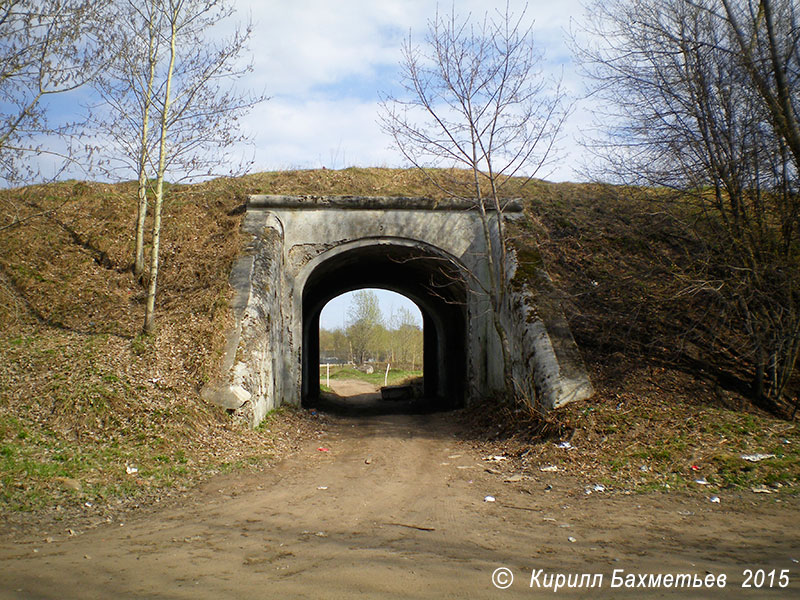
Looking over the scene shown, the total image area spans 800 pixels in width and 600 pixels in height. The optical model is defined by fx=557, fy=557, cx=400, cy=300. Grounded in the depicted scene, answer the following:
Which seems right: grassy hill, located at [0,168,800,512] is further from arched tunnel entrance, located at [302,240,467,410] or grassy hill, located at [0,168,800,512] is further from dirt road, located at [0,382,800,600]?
arched tunnel entrance, located at [302,240,467,410]

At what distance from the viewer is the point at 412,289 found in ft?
59.9

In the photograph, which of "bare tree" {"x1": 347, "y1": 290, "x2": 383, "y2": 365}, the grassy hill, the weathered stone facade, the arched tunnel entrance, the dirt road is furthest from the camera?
"bare tree" {"x1": 347, "y1": 290, "x2": 383, "y2": 365}

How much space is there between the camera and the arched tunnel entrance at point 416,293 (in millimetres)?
13484

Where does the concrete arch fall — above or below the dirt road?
above

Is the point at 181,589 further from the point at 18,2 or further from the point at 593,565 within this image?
the point at 18,2

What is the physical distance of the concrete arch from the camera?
43.2 feet

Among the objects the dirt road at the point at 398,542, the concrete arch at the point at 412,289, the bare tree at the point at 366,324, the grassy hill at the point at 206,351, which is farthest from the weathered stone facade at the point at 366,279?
the bare tree at the point at 366,324

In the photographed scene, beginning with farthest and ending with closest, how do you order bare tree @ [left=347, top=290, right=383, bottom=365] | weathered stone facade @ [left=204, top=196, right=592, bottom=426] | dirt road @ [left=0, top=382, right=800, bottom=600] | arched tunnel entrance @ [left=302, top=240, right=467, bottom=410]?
bare tree @ [left=347, top=290, right=383, bottom=365]
arched tunnel entrance @ [left=302, top=240, right=467, bottom=410]
weathered stone facade @ [left=204, top=196, right=592, bottom=426]
dirt road @ [left=0, top=382, right=800, bottom=600]

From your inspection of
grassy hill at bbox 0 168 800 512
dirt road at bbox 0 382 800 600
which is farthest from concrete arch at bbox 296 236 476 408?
dirt road at bbox 0 382 800 600

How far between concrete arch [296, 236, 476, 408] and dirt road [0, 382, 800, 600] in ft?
19.0

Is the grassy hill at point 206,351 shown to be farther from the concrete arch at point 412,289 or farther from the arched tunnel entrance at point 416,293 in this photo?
A: the arched tunnel entrance at point 416,293

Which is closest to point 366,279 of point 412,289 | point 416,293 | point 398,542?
point 412,289

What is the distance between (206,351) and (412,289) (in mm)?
9744

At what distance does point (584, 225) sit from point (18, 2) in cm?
1186
